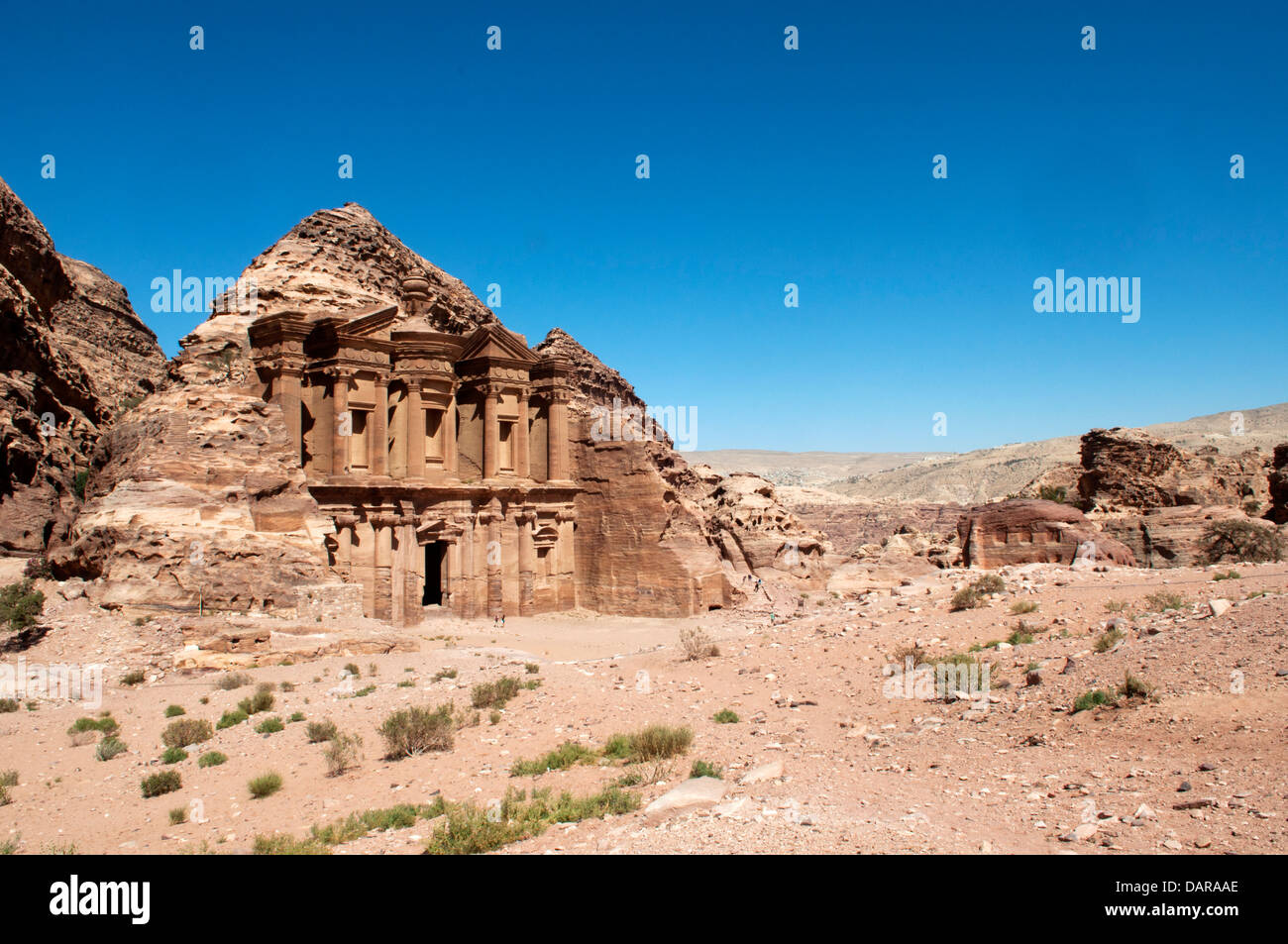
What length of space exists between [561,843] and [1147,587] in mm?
13948

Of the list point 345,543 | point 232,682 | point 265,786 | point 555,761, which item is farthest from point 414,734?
point 345,543

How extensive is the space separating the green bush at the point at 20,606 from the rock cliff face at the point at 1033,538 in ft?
80.2

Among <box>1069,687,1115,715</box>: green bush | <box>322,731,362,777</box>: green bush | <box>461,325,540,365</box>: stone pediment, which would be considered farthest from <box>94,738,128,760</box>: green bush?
<box>461,325,540,365</box>: stone pediment

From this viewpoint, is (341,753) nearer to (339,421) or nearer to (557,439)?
(339,421)

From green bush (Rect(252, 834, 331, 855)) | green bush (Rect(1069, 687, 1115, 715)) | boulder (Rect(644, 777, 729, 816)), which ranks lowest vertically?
green bush (Rect(252, 834, 331, 855))

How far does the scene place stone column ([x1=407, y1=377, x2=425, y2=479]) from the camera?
31.5 m

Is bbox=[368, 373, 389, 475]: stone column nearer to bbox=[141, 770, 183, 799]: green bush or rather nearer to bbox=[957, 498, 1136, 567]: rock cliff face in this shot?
bbox=[141, 770, 183, 799]: green bush

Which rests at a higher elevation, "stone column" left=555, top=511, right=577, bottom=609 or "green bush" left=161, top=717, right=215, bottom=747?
"stone column" left=555, top=511, right=577, bottom=609

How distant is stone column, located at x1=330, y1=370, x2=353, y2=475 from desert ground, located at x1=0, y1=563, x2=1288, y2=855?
37.9 feet

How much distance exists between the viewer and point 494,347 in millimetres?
34438

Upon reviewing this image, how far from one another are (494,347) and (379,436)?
7.20 meters

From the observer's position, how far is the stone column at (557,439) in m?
35.7
